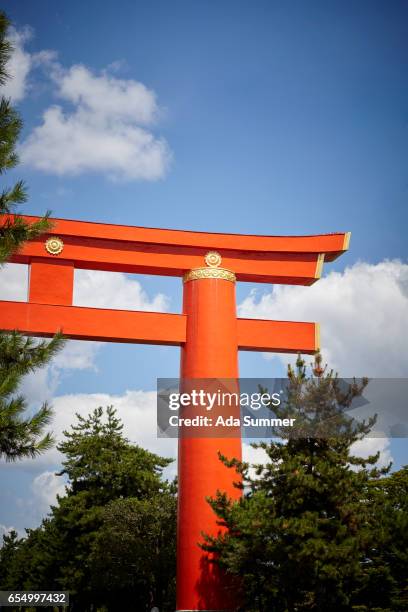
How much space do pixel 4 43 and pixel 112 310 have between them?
648 cm

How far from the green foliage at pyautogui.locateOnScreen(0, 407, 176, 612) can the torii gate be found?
6.47 meters

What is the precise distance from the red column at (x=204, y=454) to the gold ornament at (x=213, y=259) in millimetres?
160

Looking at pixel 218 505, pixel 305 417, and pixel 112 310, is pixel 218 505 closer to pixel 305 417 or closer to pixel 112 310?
pixel 305 417

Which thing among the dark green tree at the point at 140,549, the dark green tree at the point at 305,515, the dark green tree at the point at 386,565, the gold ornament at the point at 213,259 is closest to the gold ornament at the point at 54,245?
the gold ornament at the point at 213,259

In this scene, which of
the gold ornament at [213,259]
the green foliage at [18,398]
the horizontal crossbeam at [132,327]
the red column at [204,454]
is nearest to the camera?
the green foliage at [18,398]

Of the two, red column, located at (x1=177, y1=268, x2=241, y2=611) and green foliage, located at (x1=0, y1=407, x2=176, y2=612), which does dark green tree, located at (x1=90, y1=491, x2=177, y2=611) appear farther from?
red column, located at (x1=177, y1=268, x2=241, y2=611)

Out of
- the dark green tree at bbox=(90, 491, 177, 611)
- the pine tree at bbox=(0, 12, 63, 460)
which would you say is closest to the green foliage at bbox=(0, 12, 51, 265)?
the pine tree at bbox=(0, 12, 63, 460)

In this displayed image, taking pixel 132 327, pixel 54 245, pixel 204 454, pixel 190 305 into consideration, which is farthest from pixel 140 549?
pixel 54 245

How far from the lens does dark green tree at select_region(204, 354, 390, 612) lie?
11.8 meters

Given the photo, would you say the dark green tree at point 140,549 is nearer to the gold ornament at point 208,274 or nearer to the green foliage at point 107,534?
the green foliage at point 107,534

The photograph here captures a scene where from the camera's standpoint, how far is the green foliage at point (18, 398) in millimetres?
8500

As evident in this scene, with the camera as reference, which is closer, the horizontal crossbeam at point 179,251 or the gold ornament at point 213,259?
the horizontal crossbeam at point 179,251

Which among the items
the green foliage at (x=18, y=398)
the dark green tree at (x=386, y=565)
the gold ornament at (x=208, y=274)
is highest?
the gold ornament at (x=208, y=274)

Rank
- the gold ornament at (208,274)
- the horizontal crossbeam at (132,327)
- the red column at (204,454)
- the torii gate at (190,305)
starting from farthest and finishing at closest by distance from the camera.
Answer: the gold ornament at (208,274) → the horizontal crossbeam at (132,327) → the torii gate at (190,305) → the red column at (204,454)
